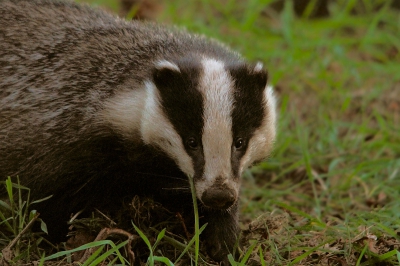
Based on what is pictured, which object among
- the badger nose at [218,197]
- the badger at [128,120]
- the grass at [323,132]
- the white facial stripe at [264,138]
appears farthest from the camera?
the grass at [323,132]

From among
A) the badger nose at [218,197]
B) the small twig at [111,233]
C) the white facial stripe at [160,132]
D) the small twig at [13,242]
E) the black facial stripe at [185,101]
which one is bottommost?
the small twig at [13,242]

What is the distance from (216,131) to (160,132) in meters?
0.31

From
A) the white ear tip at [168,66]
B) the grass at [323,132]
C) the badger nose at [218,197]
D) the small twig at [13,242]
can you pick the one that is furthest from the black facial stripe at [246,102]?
the small twig at [13,242]

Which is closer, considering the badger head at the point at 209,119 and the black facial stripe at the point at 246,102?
the badger head at the point at 209,119

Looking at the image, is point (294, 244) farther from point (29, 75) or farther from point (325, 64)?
point (325, 64)

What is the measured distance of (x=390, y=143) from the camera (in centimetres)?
544

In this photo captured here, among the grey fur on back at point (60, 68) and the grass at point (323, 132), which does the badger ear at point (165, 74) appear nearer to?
the grey fur on back at point (60, 68)

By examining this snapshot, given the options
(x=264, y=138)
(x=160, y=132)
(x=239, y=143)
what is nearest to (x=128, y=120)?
(x=160, y=132)

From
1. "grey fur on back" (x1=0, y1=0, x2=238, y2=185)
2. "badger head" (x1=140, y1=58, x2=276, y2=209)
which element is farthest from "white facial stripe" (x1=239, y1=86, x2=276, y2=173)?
"grey fur on back" (x1=0, y1=0, x2=238, y2=185)

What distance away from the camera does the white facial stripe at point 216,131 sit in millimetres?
3303

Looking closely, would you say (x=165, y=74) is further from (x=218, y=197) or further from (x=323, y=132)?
(x=323, y=132)

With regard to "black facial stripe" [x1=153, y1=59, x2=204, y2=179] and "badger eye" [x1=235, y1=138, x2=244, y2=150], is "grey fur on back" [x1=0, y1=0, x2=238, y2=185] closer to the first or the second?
"black facial stripe" [x1=153, y1=59, x2=204, y2=179]

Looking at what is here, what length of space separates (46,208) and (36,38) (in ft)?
3.20

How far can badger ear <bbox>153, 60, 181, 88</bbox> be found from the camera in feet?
11.3
